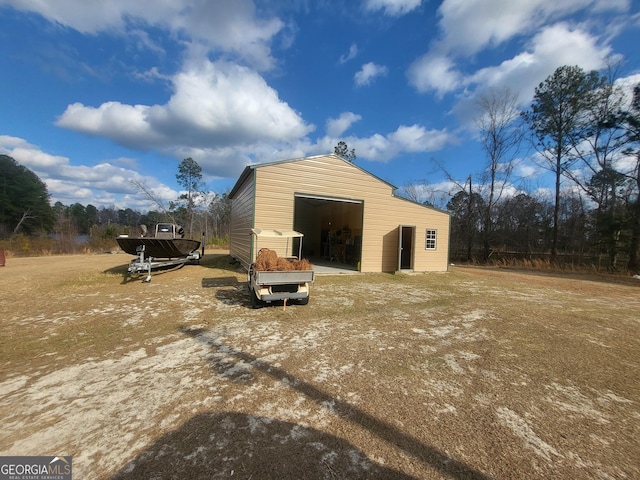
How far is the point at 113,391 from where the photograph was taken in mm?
2854

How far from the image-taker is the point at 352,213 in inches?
611

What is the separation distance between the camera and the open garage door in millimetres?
14759

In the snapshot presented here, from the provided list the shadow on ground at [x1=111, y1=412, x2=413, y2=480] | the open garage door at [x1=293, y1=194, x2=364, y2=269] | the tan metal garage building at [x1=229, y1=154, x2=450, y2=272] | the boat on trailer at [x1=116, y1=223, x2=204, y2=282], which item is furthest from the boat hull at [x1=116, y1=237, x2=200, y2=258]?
the shadow on ground at [x1=111, y1=412, x2=413, y2=480]

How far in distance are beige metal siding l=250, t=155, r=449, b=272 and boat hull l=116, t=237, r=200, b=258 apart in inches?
123

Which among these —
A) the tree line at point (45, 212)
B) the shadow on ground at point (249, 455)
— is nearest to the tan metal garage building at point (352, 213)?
the shadow on ground at point (249, 455)

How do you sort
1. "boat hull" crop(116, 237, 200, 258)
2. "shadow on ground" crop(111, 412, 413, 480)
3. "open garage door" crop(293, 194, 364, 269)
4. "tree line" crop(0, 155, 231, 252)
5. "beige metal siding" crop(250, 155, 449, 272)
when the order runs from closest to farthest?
"shadow on ground" crop(111, 412, 413, 480)
"boat hull" crop(116, 237, 200, 258)
"beige metal siding" crop(250, 155, 449, 272)
"open garage door" crop(293, 194, 364, 269)
"tree line" crop(0, 155, 231, 252)

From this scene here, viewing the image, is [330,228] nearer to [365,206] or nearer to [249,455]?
[365,206]

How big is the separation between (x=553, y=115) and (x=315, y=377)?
93.6 ft

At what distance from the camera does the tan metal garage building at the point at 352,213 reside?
1027cm

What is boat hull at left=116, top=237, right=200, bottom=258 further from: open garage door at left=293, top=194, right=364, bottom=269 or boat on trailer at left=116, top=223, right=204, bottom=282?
open garage door at left=293, top=194, right=364, bottom=269

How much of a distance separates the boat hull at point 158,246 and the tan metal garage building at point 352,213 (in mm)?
2429

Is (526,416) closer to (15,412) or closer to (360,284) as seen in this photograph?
(15,412)

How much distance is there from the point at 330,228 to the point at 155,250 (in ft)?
38.0

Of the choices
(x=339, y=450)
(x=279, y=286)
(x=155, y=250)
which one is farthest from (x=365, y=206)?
(x=339, y=450)
